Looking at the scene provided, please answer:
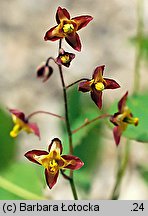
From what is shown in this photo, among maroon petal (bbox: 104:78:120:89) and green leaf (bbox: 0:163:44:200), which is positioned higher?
maroon petal (bbox: 104:78:120:89)

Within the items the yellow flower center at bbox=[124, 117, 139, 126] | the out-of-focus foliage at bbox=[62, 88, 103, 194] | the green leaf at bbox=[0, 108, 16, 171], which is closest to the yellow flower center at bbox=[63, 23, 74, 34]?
the yellow flower center at bbox=[124, 117, 139, 126]

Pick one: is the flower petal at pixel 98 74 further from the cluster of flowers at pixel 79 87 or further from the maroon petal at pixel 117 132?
the maroon petal at pixel 117 132

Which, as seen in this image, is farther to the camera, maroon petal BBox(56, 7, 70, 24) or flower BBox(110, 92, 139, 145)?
flower BBox(110, 92, 139, 145)

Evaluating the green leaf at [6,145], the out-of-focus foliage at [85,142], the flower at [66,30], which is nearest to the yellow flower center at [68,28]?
the flower at [66,30]

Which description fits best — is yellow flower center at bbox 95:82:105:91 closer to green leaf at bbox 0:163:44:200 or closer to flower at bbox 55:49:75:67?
flower at bbox 55:49:75:67

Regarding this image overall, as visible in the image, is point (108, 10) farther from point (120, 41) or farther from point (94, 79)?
point (94, 79)

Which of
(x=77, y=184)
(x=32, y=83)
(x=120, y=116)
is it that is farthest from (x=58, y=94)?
(x=120, y=116)

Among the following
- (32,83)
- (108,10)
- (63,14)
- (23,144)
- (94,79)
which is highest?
(63,14)
